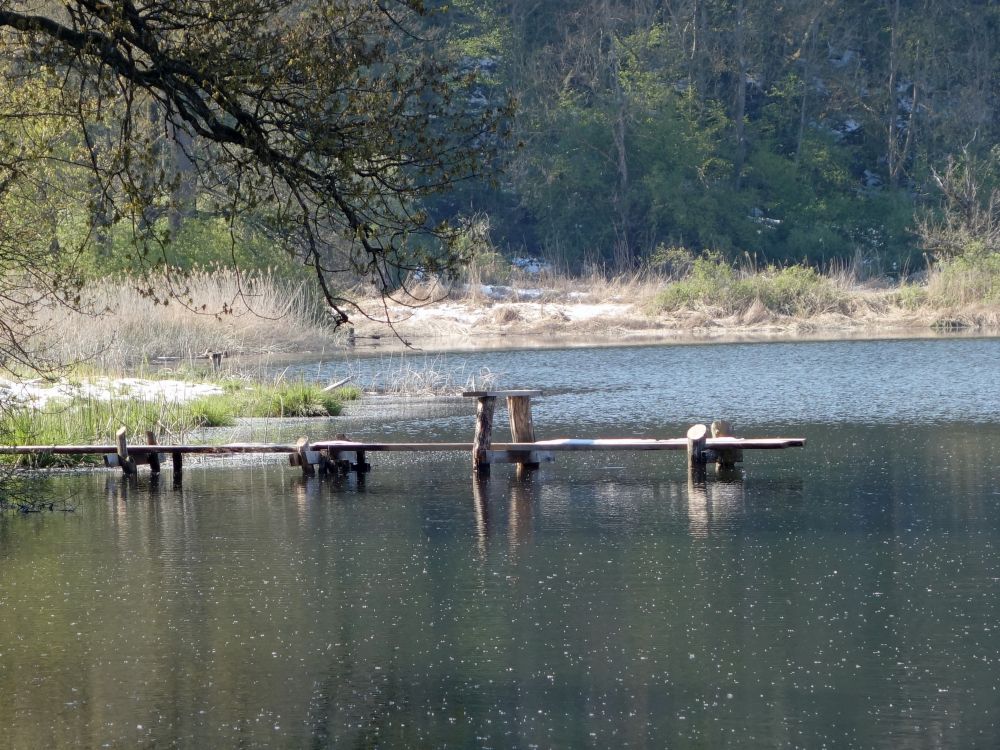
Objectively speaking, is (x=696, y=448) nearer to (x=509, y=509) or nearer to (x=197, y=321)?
(x=509, y=509)

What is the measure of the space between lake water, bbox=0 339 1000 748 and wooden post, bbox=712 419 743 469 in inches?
20.0

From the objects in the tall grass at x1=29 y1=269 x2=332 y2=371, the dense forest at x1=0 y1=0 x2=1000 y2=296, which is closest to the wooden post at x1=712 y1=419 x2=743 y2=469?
the tall grass at x1=29 y1=269 x2=332 y2=371

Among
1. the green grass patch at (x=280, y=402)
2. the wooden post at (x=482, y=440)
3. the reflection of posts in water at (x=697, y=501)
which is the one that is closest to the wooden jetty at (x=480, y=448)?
the wooden post at (x=482, y=440)

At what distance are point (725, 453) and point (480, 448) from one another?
2.82m

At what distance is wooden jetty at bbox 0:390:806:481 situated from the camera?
1806cm

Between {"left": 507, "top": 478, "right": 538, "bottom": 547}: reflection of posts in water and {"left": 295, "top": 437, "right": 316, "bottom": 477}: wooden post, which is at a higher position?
{"left": 295, "top": 437, "right": 316, "bottom": 477}: wooden post

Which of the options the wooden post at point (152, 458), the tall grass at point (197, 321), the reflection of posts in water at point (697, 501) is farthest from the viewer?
the tall grass at point (197, 321)

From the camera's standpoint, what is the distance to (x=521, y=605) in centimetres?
1169

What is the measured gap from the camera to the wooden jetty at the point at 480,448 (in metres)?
18.1

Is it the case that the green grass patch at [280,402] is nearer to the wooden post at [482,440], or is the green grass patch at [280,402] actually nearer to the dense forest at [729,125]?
the wooden post at [482,440]

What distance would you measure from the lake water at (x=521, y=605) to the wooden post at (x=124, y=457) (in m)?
0.32

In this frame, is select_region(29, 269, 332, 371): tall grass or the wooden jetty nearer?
the wooden jetty

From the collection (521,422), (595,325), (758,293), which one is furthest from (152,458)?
(758,293)

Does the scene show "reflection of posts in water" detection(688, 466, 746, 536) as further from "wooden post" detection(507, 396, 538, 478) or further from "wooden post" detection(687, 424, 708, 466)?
"wooden post" detection(507, 396, 538, 478)
